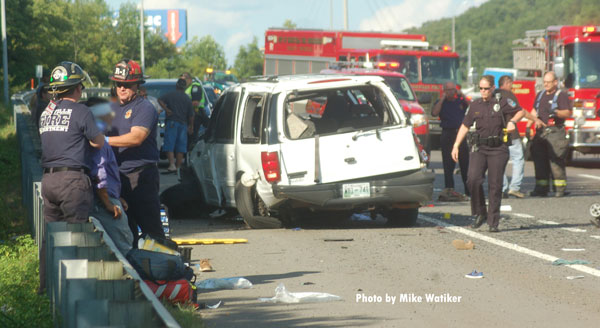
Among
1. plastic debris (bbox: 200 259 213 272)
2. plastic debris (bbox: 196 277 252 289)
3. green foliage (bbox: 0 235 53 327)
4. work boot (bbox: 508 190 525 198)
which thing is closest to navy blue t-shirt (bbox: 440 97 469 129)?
work boot (bbox: 508 190 525 198)

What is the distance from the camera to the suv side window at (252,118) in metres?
12.1

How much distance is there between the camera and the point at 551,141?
1669 centimetres

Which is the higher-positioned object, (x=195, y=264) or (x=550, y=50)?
(x=550, y=50)

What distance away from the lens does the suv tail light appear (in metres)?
11.5

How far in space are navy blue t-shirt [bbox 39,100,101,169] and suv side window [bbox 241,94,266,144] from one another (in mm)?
5134

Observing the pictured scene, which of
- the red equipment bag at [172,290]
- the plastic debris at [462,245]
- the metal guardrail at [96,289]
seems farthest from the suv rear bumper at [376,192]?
the metal guardrail at [96,289]

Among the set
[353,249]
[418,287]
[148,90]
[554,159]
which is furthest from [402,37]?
[418,287]

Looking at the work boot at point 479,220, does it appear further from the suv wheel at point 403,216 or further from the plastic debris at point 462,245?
the plastic debris at point 462,245

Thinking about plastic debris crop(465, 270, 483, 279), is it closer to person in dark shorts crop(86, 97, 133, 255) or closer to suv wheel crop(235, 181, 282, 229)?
person in dark shorts crop(86, 97, 133, 255)

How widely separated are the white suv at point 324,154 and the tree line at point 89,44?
24318mm

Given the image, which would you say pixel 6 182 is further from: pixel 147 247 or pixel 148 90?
pixel 147 247

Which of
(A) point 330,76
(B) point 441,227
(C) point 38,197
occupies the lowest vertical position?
(B) point 441,227

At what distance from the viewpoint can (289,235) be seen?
11.6 m

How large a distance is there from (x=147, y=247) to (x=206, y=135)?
5.90m
